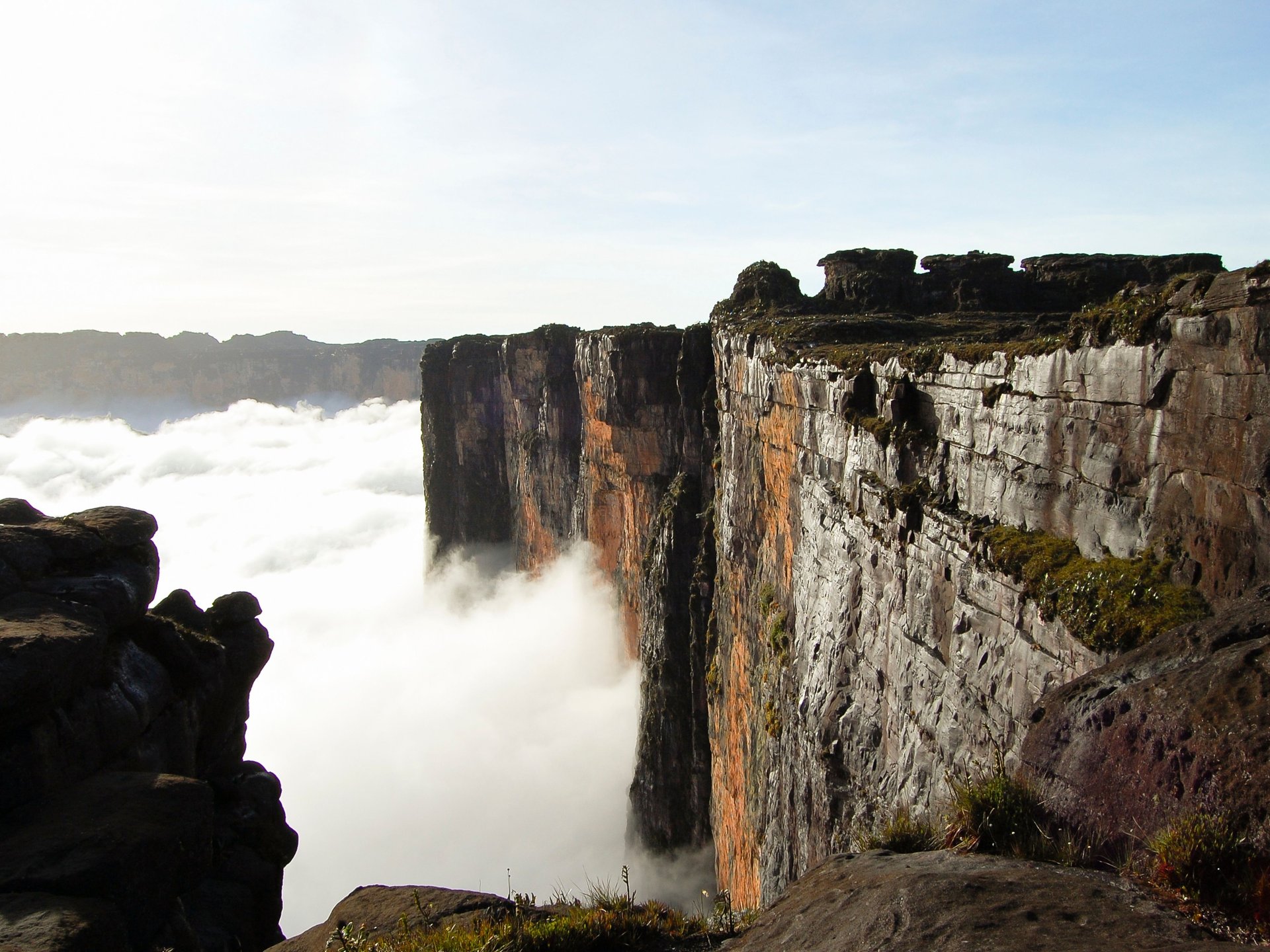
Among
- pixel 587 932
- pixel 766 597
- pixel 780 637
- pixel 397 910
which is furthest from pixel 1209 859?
pixel 766 597

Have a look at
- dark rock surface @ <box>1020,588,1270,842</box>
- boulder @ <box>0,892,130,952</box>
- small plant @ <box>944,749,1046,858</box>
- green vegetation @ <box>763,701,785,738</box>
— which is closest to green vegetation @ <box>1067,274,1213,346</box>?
dark rock surface @ <box>1020,588,1270,842</box>

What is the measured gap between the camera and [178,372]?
455 ft

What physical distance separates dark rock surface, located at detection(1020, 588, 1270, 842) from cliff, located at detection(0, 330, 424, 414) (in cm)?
14154

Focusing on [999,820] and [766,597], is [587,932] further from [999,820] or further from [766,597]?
[766,597]

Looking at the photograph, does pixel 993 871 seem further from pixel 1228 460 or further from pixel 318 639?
pixel 318 639

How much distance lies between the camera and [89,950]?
8898 millimetres

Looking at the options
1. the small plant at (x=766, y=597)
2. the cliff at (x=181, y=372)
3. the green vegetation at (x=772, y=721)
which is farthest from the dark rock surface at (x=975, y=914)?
the cliff at (x=181, y=372)

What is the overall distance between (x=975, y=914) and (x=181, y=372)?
158 m

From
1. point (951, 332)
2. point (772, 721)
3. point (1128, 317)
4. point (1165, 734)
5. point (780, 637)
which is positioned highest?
point (951, 332)

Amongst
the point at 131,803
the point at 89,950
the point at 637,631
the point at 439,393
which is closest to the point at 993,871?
the point at 89,950

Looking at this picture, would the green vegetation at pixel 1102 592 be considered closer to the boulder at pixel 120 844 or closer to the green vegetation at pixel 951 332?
the green vegetation at pixel 951 332

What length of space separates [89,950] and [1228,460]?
11.8 metres

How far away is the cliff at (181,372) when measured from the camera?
13788 centimetres

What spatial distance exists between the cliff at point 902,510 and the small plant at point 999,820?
153 centimetres
